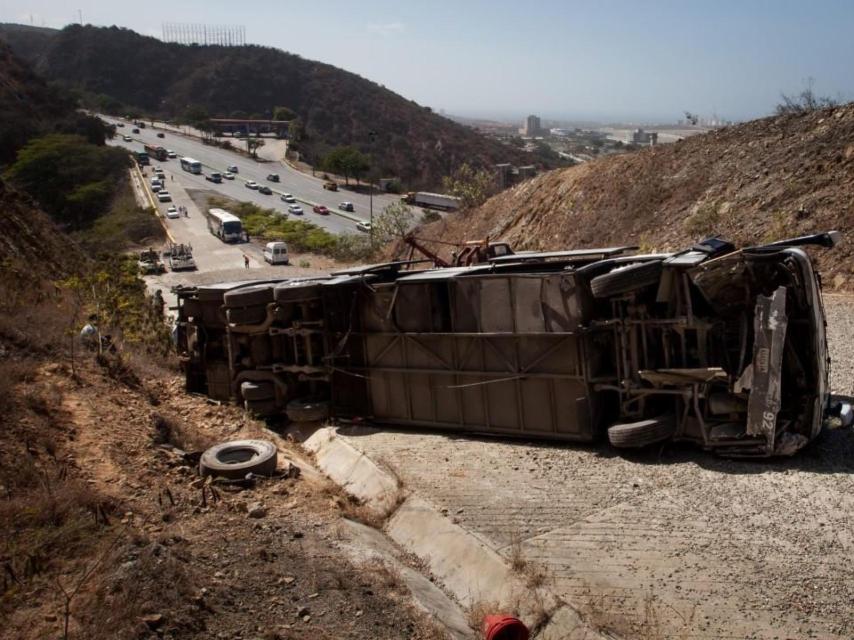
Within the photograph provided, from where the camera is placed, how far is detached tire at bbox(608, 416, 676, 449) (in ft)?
34.3

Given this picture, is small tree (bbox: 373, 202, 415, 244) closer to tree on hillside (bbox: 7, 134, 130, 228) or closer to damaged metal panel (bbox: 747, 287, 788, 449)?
tree on hillside (bbox: 7, 134, 130, 228)

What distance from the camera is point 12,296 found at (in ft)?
51.6

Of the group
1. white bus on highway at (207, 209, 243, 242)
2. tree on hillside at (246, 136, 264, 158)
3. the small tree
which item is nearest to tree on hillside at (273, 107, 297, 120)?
tree on hillside at (246, 136, 264, 158)

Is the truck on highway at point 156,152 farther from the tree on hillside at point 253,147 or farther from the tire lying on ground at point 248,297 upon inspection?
the tire lying on ground at point 248,297

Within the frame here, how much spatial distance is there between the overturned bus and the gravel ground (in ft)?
1.56

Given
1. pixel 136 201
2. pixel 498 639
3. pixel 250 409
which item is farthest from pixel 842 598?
pixel 136 201

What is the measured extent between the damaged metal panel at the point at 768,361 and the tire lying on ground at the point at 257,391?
28.2 feet

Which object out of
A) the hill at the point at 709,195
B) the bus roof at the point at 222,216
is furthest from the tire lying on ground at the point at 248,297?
the bus roof at the point at 222,216

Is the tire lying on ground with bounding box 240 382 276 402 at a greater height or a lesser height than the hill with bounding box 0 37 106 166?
lesser

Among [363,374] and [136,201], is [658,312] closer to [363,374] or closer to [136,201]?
[363,374]

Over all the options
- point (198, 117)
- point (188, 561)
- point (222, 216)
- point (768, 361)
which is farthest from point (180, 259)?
point (198, 117)

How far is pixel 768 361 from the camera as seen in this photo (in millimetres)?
9539

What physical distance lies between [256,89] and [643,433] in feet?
508

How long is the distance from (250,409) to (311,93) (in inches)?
5780
